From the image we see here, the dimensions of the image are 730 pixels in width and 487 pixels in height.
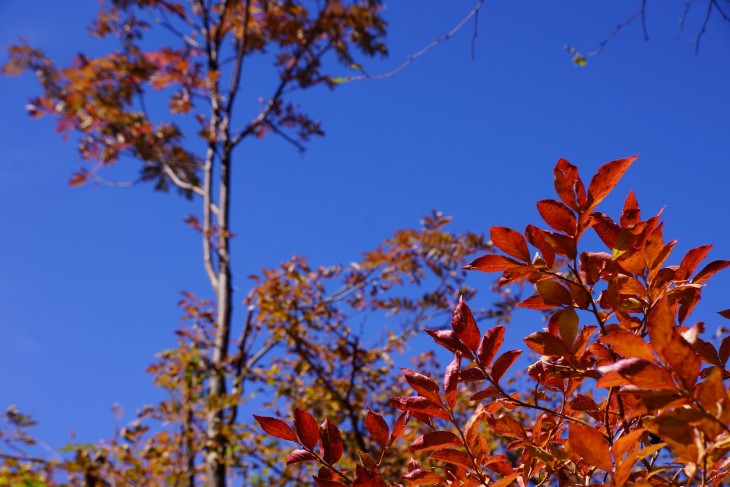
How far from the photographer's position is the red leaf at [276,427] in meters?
0.79

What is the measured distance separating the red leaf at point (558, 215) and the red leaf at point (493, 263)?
7 centimetres

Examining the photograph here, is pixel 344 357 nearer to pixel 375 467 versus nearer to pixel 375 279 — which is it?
pixel 375 279

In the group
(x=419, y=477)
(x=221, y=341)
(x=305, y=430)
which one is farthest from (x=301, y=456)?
(x=221, y=341)

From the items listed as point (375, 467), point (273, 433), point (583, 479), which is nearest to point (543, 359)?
point (583, 479)

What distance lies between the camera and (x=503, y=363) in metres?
0.86

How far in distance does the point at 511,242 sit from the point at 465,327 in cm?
13

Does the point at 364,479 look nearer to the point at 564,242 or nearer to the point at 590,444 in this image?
the point at 590,444

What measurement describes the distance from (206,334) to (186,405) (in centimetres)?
108

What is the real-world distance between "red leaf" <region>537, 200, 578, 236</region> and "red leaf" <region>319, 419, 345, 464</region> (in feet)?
1.36

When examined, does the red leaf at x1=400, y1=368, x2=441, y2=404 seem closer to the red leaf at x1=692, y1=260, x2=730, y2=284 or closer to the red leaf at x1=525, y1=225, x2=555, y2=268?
the red leaf at x1=525, y1=225, x2=555, y2=268

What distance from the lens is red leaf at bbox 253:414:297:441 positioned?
0.79m

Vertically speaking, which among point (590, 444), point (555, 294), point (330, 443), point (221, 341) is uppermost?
point (221, 341)

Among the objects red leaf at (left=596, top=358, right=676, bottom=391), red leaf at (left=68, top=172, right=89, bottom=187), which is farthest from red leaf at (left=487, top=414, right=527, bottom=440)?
red leaf at (left=68, top=172, right=89, bottom=187)

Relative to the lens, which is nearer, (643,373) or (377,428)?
(643,373)
